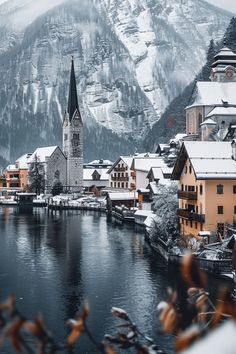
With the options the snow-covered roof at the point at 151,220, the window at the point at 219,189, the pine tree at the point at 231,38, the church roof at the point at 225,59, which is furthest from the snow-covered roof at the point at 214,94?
the window at the point at 219,189

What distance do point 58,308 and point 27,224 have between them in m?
38.7

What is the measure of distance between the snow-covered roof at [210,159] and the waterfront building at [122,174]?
5125cm

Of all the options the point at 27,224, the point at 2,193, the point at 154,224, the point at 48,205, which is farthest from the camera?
the point at 2,193

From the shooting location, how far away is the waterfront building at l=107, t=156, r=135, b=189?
3729 inches

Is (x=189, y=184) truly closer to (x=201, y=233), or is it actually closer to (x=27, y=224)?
(x=201, y=233)

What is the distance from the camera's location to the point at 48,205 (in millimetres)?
95188

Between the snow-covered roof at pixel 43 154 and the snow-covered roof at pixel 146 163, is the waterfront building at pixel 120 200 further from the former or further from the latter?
the snow-covered roof at pixel 43 154

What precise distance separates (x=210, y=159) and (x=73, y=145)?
8614cm

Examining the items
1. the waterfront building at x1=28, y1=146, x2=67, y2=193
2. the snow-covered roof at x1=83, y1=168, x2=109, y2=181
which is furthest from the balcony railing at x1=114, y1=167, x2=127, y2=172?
the waterfront building at x1=28, y1=146, x2=67, y2=193

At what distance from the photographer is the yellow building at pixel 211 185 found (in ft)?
125

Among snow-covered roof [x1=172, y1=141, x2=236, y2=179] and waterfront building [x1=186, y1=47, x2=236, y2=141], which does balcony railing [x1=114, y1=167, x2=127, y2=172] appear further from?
snow-covered roof [x1=172, y1=141, x2=236, y2=179]

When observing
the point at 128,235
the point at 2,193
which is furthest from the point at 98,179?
the point at 128,235

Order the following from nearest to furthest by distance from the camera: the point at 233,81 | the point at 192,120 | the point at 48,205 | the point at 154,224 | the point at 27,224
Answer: the point at 154,224 < the point at 27,224 < the point at 192,120 < the point at 233,81 < the point at 48,205

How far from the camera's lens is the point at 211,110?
71.2m
